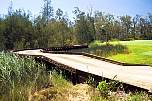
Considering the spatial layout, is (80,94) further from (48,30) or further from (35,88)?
(48,30)

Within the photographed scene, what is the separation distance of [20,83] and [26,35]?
36.3 metres

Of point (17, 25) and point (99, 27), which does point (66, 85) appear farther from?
point (99, 27)

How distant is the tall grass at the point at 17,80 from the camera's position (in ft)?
43.6

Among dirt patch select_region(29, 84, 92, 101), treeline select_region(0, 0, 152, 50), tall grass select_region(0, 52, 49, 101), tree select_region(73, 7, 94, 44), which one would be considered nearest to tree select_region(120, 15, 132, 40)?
treeline select_region(0, 0, 152, 50)

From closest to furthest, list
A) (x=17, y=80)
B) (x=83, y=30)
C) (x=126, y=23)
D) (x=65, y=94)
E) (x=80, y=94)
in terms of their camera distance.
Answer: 1. (x=80, y=94)
2. (x=65, y=94)
3. (x=17, y=80)
4. (x=83, y=30)
5. (x=126, y=23)

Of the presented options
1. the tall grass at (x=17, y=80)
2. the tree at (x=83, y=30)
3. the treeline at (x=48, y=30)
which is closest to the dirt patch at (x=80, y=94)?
the tall grass at (x=17, y=80)

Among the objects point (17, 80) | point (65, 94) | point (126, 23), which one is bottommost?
point (65, 94)

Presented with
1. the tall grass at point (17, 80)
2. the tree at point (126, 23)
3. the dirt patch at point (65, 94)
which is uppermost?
the tree at point (126, 23)

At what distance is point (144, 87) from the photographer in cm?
1161

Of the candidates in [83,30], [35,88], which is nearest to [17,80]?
[35,88]

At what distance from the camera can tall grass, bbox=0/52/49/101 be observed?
13281mm

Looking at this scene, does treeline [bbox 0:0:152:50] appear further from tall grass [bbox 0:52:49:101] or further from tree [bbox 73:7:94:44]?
tall grass [bbox 0:52:49:101]

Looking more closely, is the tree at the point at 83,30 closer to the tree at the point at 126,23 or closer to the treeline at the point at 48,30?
the treeline at the point at 48,30

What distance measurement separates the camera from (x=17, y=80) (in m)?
14.6
